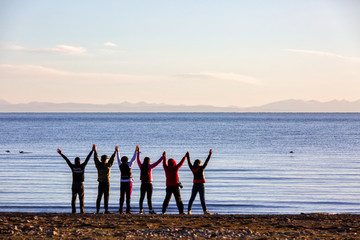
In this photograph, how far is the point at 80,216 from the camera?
1609cm

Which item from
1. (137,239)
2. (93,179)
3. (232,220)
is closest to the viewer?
(137,239)

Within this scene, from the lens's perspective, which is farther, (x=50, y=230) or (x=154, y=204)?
(x=154, y=204)

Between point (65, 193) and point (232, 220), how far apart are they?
12778mm

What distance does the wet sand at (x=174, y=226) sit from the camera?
42.8ft

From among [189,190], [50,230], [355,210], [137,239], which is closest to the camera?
[137,239]

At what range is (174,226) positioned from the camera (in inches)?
568

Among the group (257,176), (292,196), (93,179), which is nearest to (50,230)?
(292,196)

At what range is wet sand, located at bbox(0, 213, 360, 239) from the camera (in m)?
13.0

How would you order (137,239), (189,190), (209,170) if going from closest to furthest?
(137,239) < (189,190) < (209,170)

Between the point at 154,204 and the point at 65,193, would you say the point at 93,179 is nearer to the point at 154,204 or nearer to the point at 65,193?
the point at 65,193

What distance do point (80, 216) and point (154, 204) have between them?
8.01 m

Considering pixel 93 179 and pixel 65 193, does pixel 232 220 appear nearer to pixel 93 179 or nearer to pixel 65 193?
pixel 65 193

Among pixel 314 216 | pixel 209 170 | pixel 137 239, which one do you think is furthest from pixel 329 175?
pixel 137 239

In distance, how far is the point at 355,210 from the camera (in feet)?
74.6
